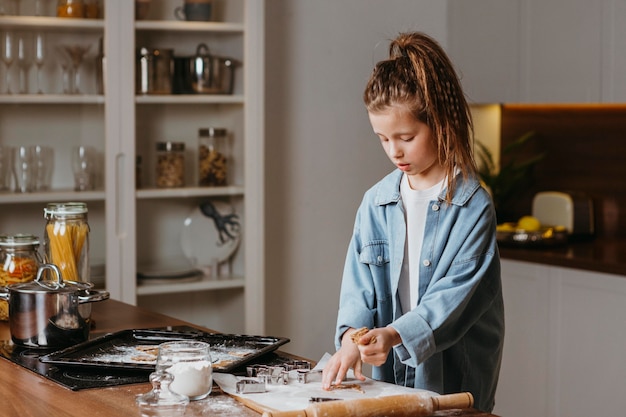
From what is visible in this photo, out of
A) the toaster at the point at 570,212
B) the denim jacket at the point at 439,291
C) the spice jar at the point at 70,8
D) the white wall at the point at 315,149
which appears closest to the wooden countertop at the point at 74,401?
the denim jacket at the point at 439,291

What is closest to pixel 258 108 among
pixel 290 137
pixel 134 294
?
pixel 290 137

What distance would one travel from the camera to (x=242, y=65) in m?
3.61

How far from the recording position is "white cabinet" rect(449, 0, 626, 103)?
142 inches

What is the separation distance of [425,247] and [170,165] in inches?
73.3

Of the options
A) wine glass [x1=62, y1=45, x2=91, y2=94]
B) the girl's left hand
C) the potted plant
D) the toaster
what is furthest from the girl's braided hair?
the potted plant

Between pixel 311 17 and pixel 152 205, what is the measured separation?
1108mm

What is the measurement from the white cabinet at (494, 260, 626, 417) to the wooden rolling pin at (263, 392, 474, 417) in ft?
7.00

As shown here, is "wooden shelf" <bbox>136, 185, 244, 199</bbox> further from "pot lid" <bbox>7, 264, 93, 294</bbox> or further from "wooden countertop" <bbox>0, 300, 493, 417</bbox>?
"wooden countertop" <bbox>0, 300, 493, 417</bbox>

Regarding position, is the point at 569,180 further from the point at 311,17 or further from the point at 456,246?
the point at 456,246

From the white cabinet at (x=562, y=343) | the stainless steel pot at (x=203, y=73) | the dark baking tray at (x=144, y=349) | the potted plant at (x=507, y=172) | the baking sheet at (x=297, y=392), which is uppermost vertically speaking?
the stainless steel pot at (x=203, y=73)

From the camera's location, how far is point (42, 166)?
336cm

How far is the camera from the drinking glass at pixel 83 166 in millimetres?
3404

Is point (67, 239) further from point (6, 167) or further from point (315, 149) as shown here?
point (315, 149)

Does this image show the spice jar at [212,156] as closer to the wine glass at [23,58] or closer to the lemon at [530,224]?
the wine glass at [23,58]
